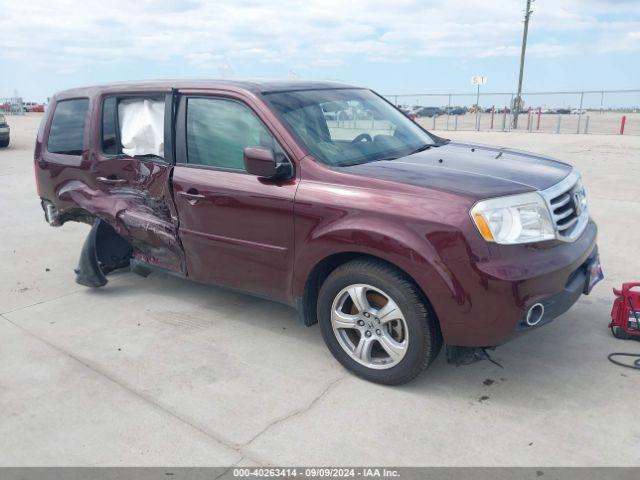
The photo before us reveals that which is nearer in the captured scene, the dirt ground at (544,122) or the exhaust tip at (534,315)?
the exhaust tip at (534,315)

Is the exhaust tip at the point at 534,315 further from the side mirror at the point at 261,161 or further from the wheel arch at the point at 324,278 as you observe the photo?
the side mirror at the point at 261,161

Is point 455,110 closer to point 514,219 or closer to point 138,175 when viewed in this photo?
point 138,175

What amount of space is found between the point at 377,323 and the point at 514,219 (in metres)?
0.99

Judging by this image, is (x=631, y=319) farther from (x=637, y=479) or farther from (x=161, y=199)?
(x=161, y=199)

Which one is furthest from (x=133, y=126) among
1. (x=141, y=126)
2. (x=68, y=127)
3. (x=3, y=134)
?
(x=3, y=134)

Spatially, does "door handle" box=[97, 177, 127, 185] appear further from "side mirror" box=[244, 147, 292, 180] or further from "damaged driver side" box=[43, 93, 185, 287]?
"side mirror" box=[244, 147, 292, 180]

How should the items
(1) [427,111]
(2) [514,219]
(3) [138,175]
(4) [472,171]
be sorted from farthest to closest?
(1) [427,111]
(3) [138,175]
(4) [472,171]
(2) [514,219]

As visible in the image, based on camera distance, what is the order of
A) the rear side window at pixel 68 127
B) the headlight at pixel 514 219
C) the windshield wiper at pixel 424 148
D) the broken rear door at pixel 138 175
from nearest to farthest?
the headlight at pixel 514 219 < the windshield wiper at pixel 424 148 < the broken rear door at pixel 138 175 < the rear side window at pixel 68 127

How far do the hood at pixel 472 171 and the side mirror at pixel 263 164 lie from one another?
0.41m

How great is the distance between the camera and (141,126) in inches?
180

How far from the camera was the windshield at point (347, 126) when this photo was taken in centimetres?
374

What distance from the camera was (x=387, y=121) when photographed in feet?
14.9

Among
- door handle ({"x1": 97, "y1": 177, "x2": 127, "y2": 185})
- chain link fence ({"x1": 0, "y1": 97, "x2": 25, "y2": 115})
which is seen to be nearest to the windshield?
door handle ({"x1": 97, "y1": 177, "x2": 127, "y2": 185})

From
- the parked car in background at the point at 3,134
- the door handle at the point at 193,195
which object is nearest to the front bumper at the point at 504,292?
the door handle at the point at 193,195
